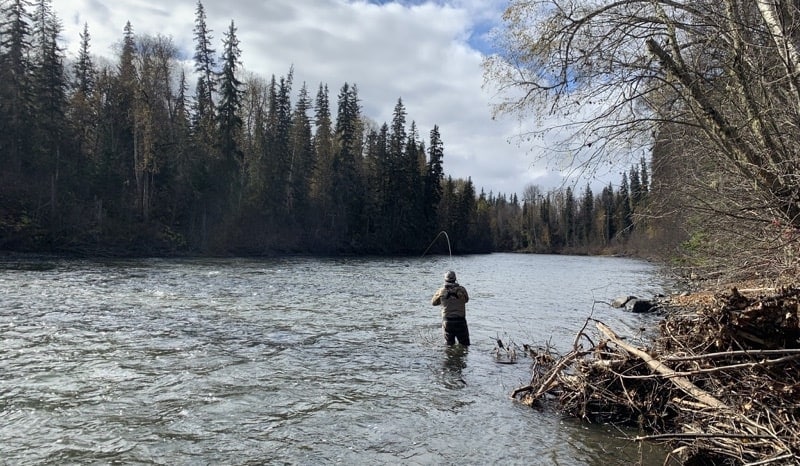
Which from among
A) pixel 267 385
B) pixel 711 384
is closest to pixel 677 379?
pixel 711 384

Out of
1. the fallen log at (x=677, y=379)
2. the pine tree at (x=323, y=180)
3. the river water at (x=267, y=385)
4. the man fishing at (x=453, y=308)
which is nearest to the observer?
the fallen log at (x=677, y=379)

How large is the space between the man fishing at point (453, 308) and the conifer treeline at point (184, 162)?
58.4 feet

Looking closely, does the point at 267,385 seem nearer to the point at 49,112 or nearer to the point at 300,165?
the point at 49,112

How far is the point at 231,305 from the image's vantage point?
53.8ft

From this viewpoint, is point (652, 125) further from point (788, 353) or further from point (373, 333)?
point (373, 333)

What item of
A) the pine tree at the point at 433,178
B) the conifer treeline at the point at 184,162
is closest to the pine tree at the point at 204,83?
the conifer treeline at the point at 184,162

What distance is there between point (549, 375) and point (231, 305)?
11.4m

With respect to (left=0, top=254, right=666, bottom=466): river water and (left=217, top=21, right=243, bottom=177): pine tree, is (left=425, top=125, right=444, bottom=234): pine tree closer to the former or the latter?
(left=217, top=21, right=243, bottom=177): pine tree

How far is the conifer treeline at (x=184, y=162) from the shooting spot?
40.5m

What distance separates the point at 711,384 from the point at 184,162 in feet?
162

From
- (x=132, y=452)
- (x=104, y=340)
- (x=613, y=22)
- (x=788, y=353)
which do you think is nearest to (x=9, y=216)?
(x=104, y=340)

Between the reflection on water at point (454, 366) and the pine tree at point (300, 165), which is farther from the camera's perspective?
the pine tree at point (300, 165)

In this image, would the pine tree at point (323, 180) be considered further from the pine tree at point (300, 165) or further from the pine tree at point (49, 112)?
the pine tree at point (49, 112)

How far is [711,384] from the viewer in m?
5.95
